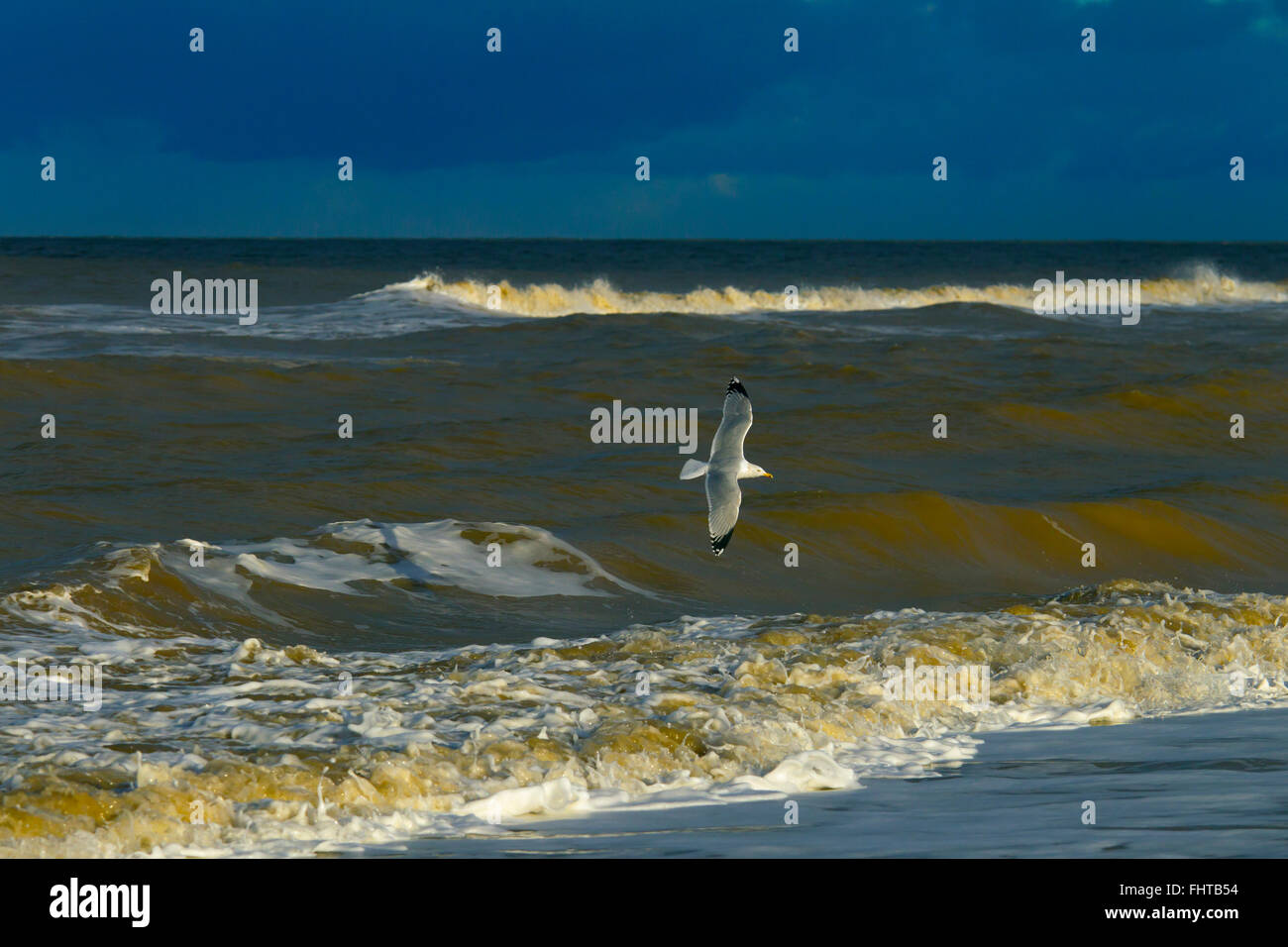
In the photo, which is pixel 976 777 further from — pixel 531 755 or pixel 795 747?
pixel 531 755

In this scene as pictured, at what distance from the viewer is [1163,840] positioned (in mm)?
5613

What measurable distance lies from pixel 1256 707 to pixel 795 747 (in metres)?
3.00

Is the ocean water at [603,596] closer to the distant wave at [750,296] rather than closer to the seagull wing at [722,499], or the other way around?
the seagull wing at [722,499]

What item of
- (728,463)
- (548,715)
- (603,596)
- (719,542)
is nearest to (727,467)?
(728,463)

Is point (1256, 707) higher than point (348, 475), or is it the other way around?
point (348, 475)

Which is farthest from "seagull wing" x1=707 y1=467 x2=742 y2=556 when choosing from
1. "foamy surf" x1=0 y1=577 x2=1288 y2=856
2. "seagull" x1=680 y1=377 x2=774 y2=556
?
"foamy surf" x1=0 y1=577 x2=1288 y2=856

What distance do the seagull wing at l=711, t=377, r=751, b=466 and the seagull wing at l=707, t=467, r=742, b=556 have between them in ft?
0.20

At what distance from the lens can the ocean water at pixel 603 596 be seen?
6426 millimetres

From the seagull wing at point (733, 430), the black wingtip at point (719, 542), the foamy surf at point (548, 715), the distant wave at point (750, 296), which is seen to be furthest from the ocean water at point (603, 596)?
the distant wave at point (750, 296)

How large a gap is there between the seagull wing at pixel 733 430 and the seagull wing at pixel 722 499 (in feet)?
0.20

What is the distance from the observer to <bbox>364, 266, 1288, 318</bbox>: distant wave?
4400 cm

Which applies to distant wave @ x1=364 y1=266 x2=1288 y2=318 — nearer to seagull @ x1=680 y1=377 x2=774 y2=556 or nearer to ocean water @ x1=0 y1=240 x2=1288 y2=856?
ocean water @ x1=0 y1=240 x2=1288 y2=856

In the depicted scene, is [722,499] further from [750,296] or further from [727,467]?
[750,296]
